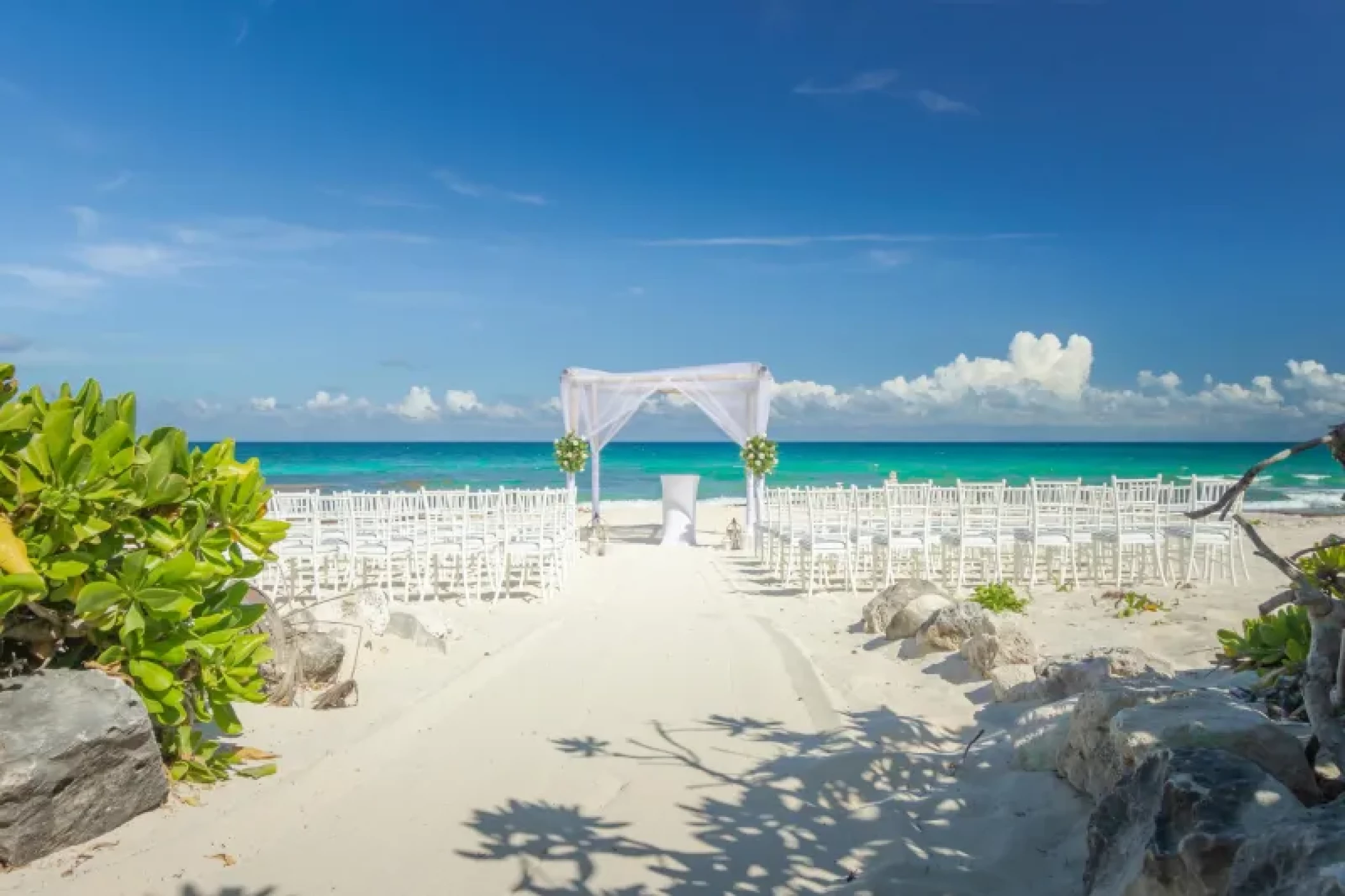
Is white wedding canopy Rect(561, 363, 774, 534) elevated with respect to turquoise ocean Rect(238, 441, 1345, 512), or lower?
elevated

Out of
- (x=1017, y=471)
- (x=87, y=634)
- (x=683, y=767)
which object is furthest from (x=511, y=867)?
(x=1017, y=471)

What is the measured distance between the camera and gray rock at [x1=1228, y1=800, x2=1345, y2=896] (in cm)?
144

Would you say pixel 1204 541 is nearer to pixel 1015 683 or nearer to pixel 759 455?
pixel 1015 683

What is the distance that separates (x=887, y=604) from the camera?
693 centimetres

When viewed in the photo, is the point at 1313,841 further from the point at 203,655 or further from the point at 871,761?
the point at 203,655

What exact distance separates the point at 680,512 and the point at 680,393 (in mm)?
2122

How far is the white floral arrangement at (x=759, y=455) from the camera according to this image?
545 inches

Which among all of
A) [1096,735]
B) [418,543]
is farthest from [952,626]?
[418,543]

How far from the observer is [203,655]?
3.21 metres

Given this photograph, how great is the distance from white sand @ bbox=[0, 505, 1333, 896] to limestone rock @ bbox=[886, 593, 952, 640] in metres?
0.18

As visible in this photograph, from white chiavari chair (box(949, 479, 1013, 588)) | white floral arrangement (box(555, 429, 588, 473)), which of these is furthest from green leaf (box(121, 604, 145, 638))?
white floral arrangement (box(555, 429, 588, 473))

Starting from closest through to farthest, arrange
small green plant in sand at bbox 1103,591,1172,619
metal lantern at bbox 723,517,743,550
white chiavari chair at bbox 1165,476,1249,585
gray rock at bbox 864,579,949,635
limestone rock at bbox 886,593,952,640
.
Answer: limestone rock at bbox 886,593,952,640 < gray rock at bbox 864,579,949,635 < small green plant in sand at bbox 1103,591,1172,619 < white chiavari chair at bbox 1165,476,1249,585 < metal lantern at bbox 723,517,743,550

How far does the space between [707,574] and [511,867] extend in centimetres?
804

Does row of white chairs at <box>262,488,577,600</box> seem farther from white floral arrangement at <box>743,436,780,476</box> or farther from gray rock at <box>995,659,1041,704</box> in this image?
gray rock at <box>995,659,1041,704</box>
